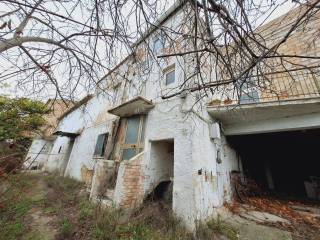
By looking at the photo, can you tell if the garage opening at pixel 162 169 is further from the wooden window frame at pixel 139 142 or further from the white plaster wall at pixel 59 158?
the white plaster wall at pixel 59 158

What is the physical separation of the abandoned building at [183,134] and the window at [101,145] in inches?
2.2

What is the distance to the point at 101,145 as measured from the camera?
8250 millimetres

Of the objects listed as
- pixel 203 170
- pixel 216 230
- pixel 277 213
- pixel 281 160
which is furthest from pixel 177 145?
pixel 281 160

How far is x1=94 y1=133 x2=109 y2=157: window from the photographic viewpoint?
804 cm

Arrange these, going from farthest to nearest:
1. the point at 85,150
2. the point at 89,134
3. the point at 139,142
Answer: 1. the point at 89,134
2. the point at 85,150
3. the point at 139,142

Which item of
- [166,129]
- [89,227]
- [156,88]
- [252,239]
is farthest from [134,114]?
[252,239]

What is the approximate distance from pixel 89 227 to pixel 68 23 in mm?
4395

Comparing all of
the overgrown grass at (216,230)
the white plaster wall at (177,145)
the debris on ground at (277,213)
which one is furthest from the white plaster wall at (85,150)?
the debris on ground at (277,213)

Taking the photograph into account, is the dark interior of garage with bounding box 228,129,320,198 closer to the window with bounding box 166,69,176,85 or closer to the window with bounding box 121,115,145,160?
the window with bounding box 166,69,176,85

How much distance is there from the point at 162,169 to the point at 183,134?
187 centimetres

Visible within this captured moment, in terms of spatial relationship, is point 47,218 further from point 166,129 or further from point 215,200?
point 215,200

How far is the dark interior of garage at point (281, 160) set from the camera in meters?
8.50

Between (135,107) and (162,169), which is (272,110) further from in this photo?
(135,107)

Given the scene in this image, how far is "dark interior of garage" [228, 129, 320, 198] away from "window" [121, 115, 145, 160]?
4.83 meters
